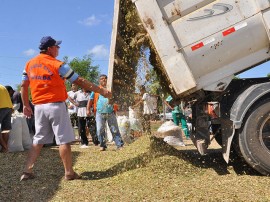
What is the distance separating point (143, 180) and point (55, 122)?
1.35 meters

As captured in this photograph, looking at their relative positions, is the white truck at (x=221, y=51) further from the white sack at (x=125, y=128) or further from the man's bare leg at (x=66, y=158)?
the white sack at (x=125, y=128)

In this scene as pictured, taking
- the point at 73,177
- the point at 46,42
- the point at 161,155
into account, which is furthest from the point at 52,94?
the point at 161,155

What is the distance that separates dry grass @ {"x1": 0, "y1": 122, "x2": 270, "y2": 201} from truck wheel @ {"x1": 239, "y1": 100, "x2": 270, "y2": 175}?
0.61ft

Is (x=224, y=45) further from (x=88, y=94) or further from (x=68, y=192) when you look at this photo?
(x=88, y=94)

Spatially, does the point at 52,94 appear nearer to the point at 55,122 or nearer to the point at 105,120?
the point at 55,122

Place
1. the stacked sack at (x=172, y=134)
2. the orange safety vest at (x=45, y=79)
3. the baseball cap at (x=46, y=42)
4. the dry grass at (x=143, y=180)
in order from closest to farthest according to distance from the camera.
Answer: the dry grass at (x=143, y=180), the orange safety vest at (x=45, y=79), the baseball cap at (x=46, y=42), the stacked sack at (x=172, y=134)

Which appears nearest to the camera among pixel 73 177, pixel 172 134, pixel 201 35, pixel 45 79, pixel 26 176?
pixel 201 35

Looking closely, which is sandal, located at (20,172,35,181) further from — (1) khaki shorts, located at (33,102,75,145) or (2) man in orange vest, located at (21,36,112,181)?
(1) khaki shorts, located at (33,102,75,145)

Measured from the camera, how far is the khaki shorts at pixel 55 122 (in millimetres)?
4648

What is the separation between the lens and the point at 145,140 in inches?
245

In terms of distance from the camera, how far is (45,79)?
460 cm

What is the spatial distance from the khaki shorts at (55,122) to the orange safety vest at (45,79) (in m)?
0.09

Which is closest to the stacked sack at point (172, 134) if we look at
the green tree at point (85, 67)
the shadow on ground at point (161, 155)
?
the shadow on ground at point (161, 155)

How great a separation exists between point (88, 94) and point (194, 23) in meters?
5.45
